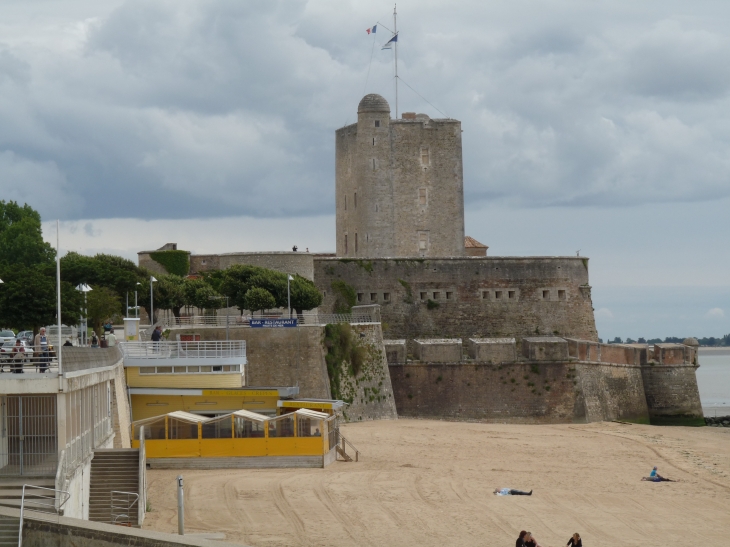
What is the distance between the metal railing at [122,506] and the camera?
2122 cm

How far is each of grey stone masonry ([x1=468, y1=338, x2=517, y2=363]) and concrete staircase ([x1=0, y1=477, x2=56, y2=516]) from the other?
97.6 ft

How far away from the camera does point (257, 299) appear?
44844 mm

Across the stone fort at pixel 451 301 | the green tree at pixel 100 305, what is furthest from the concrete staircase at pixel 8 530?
the stone fort at pixel 451 301

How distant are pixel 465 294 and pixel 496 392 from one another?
673 cm

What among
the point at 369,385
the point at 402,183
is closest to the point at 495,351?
the point at 369,385

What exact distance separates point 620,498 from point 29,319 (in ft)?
64.3

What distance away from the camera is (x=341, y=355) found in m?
42.3

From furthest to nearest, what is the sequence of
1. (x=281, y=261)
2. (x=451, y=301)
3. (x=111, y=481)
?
(x=451, y=301), (x=281, y=261), (x=111, y=481)

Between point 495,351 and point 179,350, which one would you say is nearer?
point 179,350

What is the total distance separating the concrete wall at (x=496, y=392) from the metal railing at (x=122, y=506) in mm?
23905

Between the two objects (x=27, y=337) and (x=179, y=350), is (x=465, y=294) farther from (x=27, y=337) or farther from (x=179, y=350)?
(x=179, y=350)

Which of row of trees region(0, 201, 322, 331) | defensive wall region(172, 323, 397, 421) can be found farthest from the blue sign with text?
row of trees region(0, 201, 322, 331)

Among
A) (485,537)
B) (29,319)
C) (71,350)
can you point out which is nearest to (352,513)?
(485,537)

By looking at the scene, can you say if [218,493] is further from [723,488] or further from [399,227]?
[399,227]
